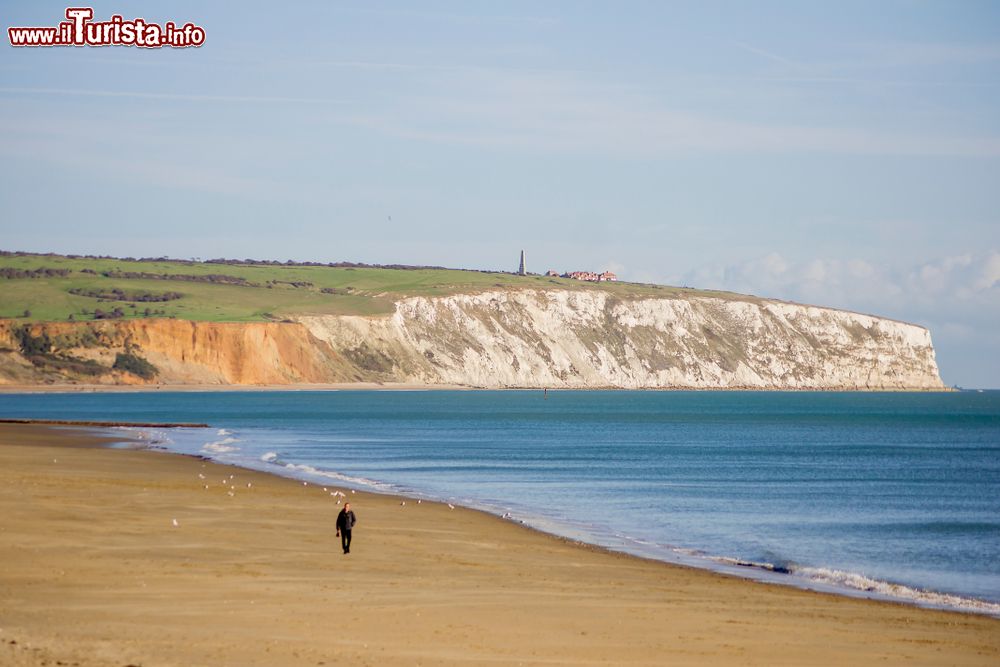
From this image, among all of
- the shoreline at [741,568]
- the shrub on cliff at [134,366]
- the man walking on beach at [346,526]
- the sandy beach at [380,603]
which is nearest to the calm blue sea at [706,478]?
the shoreline at [741,568]

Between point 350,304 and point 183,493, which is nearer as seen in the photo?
point 183,493

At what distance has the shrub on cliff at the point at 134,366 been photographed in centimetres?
16588

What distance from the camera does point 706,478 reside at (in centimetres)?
5091

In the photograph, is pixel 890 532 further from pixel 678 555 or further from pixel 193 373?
pixel 193 373

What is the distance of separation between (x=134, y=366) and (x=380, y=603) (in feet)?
512

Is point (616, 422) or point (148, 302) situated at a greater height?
point (148, 302)

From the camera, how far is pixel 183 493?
3469 cm

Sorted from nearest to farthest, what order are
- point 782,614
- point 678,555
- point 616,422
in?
point 782,614
point 678,555
point 616,422

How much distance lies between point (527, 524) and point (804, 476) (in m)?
25.2

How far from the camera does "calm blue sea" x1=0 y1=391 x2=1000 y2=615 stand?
92.6 ft

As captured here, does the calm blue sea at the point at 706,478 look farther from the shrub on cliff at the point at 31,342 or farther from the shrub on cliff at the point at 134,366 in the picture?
the shrub on cliff at the point at 134,366

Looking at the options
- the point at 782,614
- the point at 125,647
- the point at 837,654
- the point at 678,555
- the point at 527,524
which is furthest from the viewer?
the point at 527,524

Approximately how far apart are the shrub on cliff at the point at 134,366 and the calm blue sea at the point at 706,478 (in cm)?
5688

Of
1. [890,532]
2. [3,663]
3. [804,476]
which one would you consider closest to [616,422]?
[804,476]
